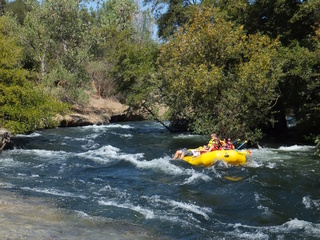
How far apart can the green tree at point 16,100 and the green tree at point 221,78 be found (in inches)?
240

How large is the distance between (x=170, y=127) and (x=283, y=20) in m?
11.0

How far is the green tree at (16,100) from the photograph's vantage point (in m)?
16.5

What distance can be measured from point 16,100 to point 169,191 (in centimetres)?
953

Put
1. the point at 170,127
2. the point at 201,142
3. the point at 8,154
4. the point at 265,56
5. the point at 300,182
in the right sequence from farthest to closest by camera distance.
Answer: the point at 170,127
the point at 201,142
the point at 265,56
the point at 8,154
the point at 300,182

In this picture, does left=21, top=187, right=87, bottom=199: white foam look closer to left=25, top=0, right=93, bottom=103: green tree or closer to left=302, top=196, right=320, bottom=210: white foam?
left=302, top=196, right=320, bottom=210: white foam

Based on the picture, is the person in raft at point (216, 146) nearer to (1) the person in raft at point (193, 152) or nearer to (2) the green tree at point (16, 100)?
(1) the person in raft at point (193, 152)

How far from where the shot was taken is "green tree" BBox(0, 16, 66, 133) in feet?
54.1

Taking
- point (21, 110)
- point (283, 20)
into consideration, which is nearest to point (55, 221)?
point (21, 110)

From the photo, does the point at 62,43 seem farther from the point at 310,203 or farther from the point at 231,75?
the point at 310,203

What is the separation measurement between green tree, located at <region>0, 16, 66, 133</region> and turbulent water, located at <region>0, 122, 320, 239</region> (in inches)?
51.4

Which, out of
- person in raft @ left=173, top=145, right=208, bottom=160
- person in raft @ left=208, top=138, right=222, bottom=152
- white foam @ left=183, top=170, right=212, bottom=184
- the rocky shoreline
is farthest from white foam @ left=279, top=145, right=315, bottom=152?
the rocky shoreline

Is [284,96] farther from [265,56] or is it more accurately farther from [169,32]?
[169,32]

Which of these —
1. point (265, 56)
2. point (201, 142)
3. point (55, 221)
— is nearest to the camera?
point (55, 221)

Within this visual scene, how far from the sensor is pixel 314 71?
1716 cm
